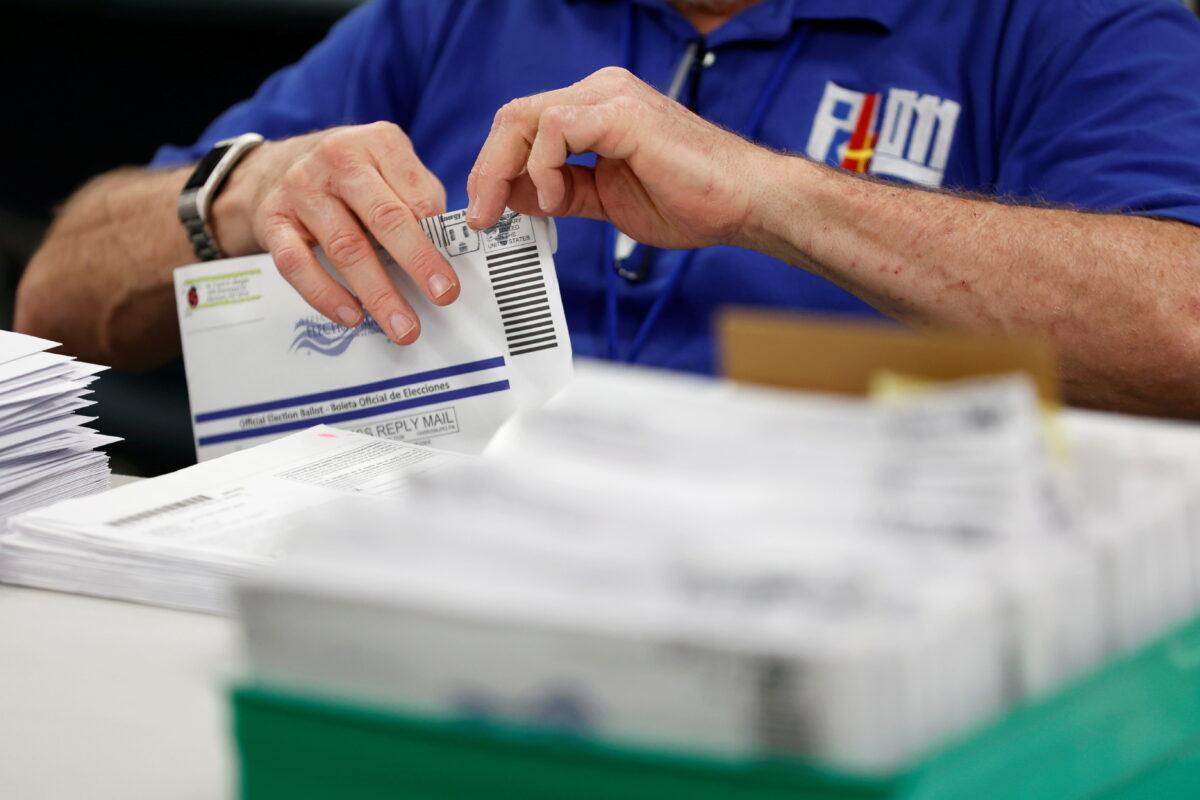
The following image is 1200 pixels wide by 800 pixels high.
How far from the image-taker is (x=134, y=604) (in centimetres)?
78

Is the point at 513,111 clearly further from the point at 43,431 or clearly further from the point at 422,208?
the point at 43,431

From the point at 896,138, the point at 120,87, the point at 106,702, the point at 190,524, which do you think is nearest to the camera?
the point at 106,702

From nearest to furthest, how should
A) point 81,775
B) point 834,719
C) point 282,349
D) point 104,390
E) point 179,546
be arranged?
1. point 834,719
2. point 81,775
3. point 179,546
4. point 282,349
5. point 104,390

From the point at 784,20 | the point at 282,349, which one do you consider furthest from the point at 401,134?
the point at 784,20

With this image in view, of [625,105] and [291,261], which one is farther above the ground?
[625,105]

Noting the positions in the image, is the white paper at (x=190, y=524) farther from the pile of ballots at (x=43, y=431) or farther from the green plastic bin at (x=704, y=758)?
the green plastic bin at (x=704, y=758)

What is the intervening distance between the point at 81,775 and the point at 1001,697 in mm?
409

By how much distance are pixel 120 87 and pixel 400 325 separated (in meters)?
1.40

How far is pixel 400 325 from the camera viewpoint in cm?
103

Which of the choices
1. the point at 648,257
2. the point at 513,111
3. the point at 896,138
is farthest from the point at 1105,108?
the point at 513,111

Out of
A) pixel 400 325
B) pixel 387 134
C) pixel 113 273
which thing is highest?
pixel 387 134

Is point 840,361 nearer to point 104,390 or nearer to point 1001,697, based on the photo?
point 1001,697

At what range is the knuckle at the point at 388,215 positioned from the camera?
41.3 inches

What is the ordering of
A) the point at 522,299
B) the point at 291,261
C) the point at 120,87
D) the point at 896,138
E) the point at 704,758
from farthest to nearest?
1. the point at 120,87
2. the point at 896,138
3. the point at 291,261
4. the point at 522,299
5. the point at 704,758
